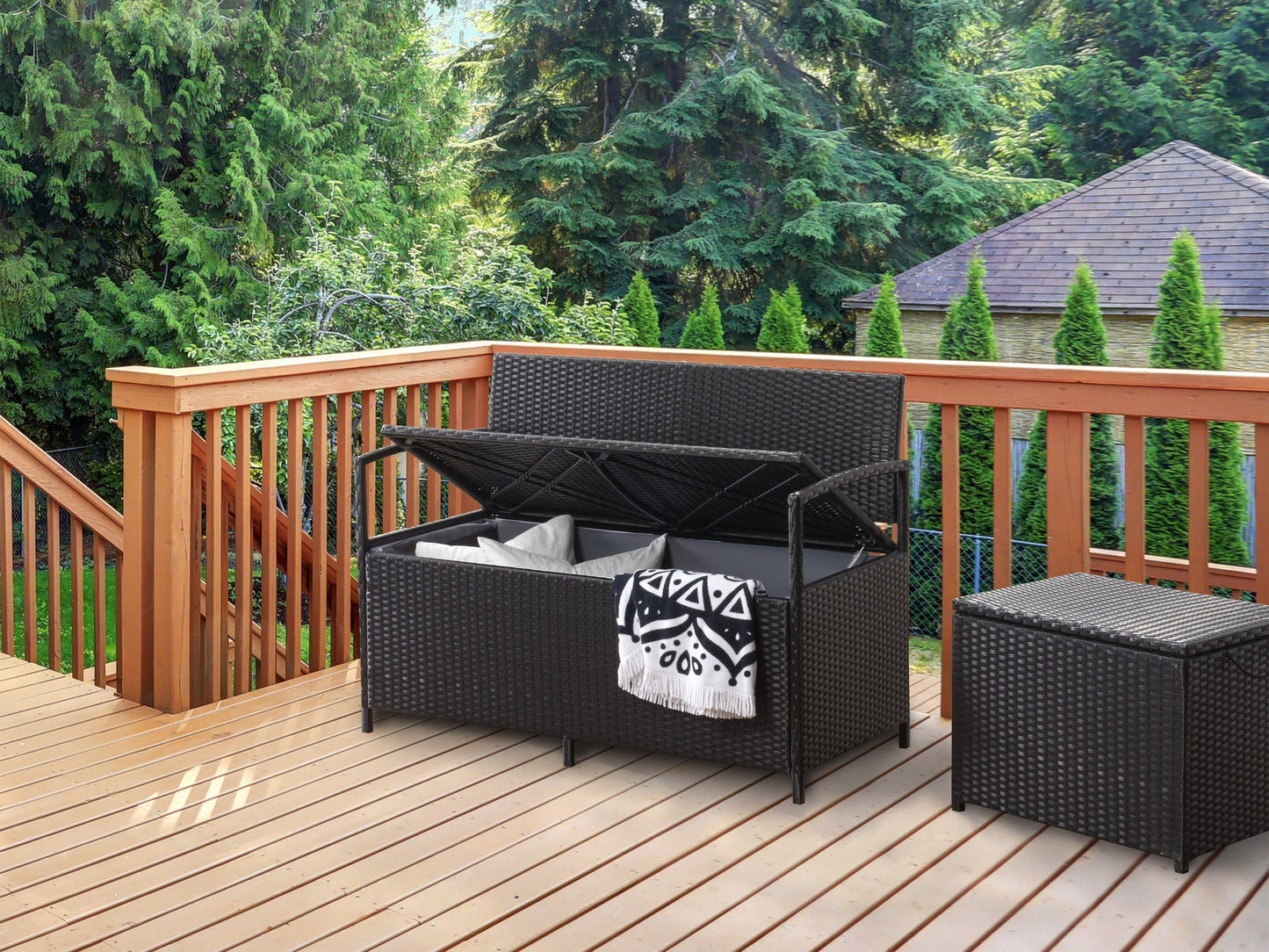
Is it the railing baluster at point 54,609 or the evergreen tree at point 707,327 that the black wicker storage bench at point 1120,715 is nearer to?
the railing baluster at point 54,609

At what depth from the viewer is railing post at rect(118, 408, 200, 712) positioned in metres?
3.29

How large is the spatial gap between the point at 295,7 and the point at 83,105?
302 centimetres

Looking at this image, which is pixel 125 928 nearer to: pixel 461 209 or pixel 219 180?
pixel 219 180

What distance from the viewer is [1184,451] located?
10695 mm

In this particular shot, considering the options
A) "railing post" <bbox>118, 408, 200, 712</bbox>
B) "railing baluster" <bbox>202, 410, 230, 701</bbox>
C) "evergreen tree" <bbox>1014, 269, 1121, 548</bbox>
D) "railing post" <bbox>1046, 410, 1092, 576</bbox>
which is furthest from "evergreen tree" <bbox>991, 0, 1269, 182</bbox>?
"railing post" <bbox>118, 408, 200, 712</bbox>

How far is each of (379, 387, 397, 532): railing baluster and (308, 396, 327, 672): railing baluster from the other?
18 centimetres

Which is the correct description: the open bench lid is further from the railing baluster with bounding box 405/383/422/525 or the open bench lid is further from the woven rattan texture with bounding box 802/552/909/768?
the railing baluster with bounding box 405/383/422/525

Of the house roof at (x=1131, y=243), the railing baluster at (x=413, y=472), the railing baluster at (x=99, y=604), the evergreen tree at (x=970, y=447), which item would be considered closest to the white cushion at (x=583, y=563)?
the railing baluster at (x=413, y=472)

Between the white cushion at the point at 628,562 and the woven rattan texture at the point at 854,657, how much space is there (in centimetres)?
57

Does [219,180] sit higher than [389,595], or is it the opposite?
[219,180]

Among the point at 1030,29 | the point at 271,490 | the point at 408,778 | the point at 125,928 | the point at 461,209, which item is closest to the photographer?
the point at 125,928

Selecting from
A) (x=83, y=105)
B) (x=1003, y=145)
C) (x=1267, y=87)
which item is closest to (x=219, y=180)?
(x=83, y=105)

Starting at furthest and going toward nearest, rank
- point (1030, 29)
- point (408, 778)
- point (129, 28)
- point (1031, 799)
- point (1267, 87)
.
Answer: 1. point (1030, 29)
2. point (1267, 87)
3. point (129, 28)
4. point (408, 778)
5. point (1031, 799)

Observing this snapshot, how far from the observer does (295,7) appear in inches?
647
